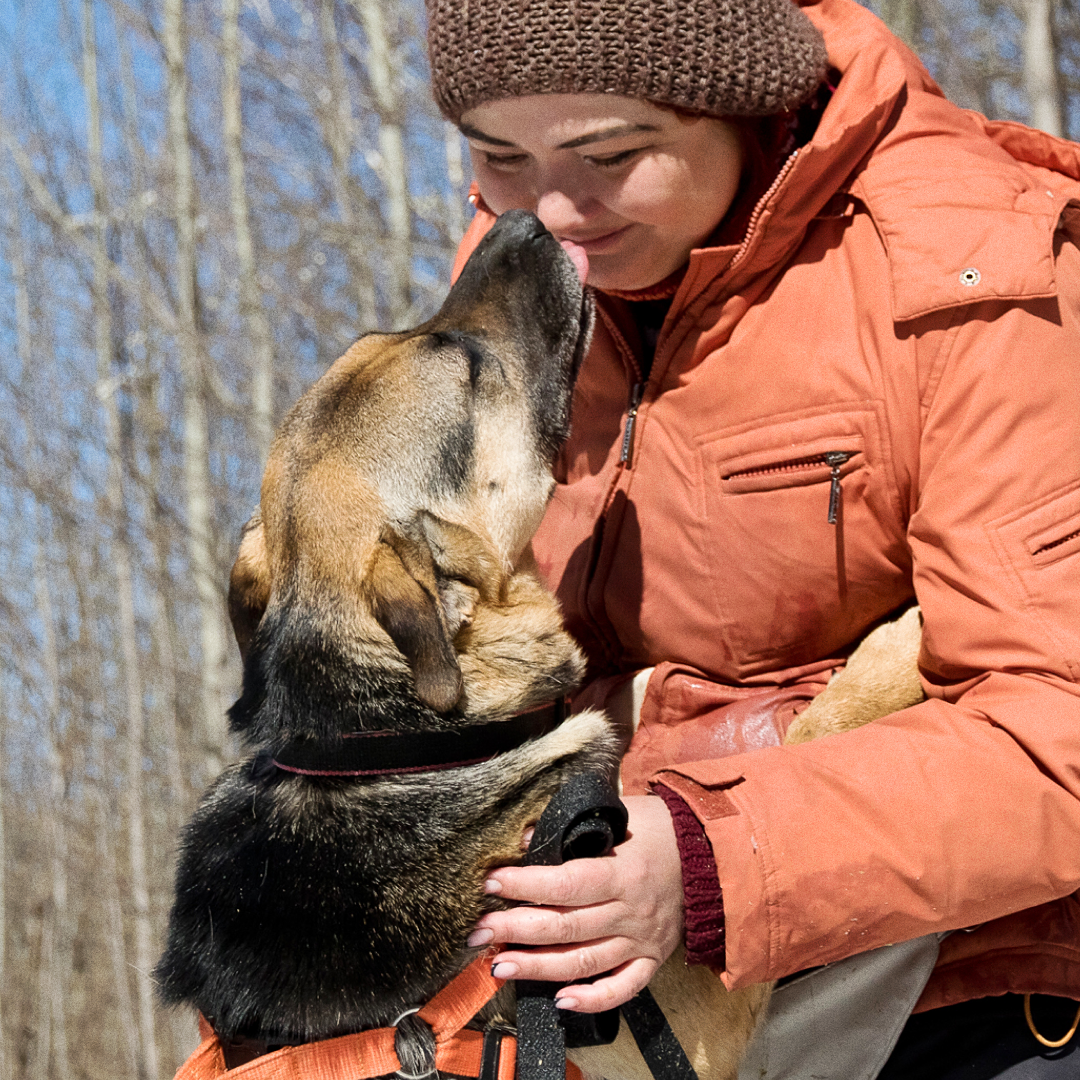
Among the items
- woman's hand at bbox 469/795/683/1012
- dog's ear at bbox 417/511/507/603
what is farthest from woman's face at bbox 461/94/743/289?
woman's hand at bbox 469/795/683/1012

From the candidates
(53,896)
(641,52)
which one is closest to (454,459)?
(641,52)

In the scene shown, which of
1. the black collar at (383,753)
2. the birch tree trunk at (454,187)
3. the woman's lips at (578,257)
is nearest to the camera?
the black collar at (383,753)

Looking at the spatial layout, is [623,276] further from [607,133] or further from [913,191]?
[913,191]

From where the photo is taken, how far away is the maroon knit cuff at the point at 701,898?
5.90ft

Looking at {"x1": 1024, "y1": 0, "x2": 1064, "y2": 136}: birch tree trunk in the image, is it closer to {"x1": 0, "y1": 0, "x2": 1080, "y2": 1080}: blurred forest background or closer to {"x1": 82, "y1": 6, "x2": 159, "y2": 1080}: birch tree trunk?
{"x1": 0, "y1": 0, "x2": 1080, "y2": 1080}: blurred forest background

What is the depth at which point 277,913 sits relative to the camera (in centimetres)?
209

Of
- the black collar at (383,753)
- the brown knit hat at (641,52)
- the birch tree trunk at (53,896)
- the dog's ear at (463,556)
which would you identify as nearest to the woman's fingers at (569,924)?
the black collar at (383,753)

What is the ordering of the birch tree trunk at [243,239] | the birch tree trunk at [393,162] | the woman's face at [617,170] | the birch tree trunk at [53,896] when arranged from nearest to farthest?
1. the woman's face at [617,170]
2. the birch tree trunk at [393,162]
3. the birch tree trunk at [53,896]
4. the birch tree trunk at [243,239]

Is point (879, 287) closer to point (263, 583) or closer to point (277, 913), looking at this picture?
point (263, 583)

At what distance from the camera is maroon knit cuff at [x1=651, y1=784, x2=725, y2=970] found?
5.90ft

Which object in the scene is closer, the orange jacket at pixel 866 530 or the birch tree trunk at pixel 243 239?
the orange jacket at pixel 866 530

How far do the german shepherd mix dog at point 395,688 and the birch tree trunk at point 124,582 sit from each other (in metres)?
7.54

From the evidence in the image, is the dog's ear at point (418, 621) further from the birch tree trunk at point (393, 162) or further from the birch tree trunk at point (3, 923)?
the birch tree trunk at point (3, 923)

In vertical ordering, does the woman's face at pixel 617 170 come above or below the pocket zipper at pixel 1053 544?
above
